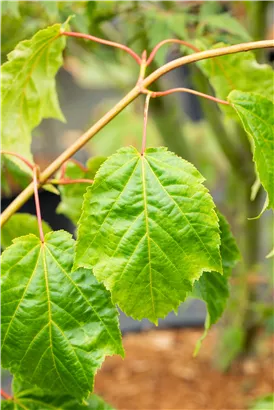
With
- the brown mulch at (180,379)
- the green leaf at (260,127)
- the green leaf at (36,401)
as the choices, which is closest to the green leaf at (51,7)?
the green leaf at (260,127)

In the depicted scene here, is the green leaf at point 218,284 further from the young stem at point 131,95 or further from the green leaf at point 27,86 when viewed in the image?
the green leaf at point 27,86

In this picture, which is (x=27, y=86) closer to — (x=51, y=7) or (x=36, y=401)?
(x=51, y=7)

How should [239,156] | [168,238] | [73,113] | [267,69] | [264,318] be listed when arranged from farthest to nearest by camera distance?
[73,113] → [264,318] → [239,156] → [267,69] → [168,238]

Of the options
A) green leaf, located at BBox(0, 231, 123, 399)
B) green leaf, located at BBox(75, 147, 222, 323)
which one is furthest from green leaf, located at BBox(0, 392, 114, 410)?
green leaf, located at BBox(75, 147, 222, 323)

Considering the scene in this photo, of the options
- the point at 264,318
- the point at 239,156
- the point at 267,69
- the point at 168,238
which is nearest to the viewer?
the point at 168,238

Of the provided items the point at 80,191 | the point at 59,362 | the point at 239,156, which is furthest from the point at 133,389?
the point at 59,362

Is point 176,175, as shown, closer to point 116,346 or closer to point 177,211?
point 177,211

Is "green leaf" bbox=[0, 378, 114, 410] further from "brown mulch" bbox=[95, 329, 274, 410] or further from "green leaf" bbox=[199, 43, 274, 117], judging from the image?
"brown mulch" bbox=[95, 329, 274, 410]
